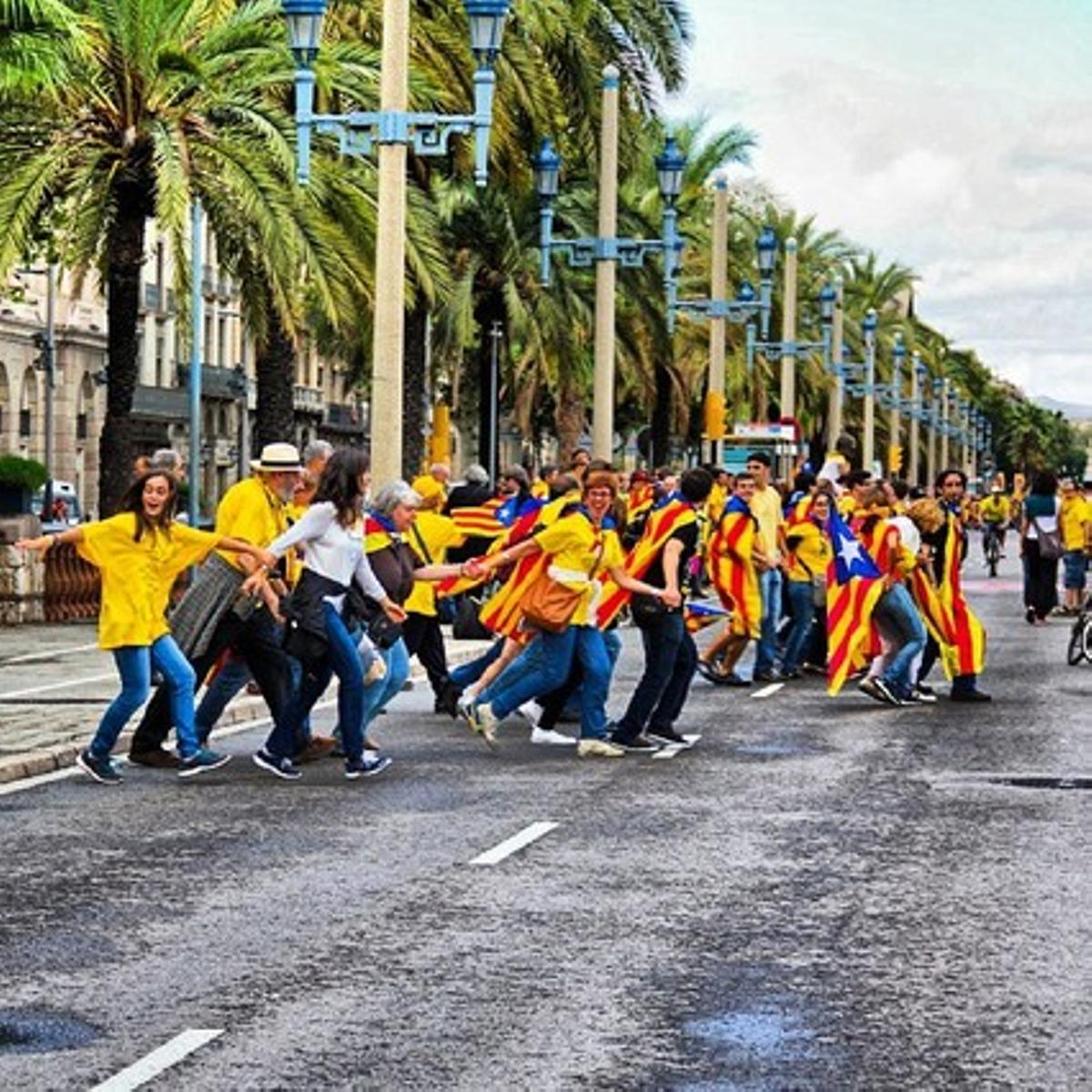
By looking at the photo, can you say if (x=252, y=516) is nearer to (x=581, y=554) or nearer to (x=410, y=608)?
(x=581, y=554)

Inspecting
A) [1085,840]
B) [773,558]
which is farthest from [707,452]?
[1085,840]

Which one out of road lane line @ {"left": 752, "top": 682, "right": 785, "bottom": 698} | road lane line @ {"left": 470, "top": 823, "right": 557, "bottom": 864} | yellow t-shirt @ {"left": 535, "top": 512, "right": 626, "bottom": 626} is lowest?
road lane line @ {"left": 752, "top": 682, "right": 785, "bottom": 698}

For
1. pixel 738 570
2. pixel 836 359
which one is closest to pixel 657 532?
pixel 738 570

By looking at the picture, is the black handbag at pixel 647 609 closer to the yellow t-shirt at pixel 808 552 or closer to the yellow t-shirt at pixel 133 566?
the yellow t-shirt at pixel 133 566

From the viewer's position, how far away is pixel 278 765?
658 inches

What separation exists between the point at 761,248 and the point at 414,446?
56.3 feet

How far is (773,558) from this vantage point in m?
26.0

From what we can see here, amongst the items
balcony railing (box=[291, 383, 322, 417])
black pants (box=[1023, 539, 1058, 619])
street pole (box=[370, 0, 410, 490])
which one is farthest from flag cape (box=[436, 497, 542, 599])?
balcony railing (box=[291, 383, 322, 417])

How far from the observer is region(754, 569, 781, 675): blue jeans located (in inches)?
1023

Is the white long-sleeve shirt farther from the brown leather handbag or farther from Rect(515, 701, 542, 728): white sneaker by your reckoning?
Rect(515, 701, 542, 728): white sneaker

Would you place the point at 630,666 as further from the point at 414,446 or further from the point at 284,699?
the point at 414,446

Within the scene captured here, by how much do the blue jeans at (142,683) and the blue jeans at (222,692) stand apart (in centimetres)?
98

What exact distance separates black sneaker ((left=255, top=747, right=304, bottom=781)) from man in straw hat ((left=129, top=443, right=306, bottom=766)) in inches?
9.4

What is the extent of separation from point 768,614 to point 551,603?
26.6 feet
